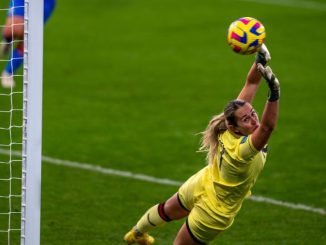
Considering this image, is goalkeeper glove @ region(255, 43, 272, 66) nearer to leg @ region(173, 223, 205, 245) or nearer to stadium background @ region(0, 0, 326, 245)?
leg @ region(173, 223, 205, 245)

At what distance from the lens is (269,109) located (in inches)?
289

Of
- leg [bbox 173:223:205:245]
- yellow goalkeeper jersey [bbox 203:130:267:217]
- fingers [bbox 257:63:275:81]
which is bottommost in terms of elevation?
leg [bbox 173:223:205:245]

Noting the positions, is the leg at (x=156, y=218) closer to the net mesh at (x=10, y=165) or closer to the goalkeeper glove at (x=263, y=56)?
the net mesh at (x=10, y=165)

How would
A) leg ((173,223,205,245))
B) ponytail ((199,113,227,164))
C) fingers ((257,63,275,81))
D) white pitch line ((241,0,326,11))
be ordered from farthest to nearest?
white pitch line ((241,0,326,11))
ponytail ((199,113,227,164))
leg ((173,223,205,245))
fingers ((257,63,275,81))

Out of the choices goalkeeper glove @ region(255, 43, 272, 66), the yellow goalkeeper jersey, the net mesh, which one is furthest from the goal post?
goalkeeper glove @ region(255, 43, 272, 66)

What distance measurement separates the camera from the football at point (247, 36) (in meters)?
7.34

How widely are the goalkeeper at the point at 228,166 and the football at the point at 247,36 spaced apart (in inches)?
3.8

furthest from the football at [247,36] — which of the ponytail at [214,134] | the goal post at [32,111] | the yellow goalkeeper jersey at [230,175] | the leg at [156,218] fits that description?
the leg at [156,218]

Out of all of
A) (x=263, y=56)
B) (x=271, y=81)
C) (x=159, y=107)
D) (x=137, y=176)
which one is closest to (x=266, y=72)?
(x=271, y=81)

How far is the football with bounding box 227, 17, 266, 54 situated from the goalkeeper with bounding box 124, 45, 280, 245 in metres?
0.10

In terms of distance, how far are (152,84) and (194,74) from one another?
110 centimetres

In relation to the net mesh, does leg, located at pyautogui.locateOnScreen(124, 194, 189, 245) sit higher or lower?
higher

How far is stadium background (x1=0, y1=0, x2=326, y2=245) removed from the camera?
10.2m

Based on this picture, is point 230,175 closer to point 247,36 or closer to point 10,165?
point 247,36
